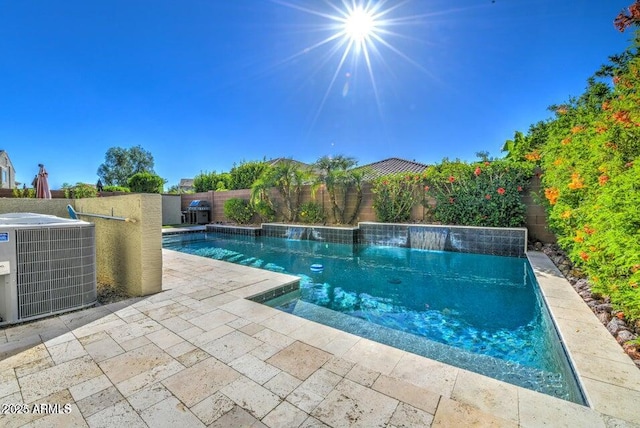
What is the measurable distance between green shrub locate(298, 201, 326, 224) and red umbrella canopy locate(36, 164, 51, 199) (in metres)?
9.02

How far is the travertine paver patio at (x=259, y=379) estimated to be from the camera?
1755 mm

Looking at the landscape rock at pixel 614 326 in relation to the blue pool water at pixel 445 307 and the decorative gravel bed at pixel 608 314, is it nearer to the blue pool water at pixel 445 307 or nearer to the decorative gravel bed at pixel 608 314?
the decorative gravel bed at pixel 608 314

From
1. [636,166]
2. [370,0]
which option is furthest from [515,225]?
[370,0]

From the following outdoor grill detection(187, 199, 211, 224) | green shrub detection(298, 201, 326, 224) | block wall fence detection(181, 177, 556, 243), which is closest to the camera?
block wall fence detection(181, 177, 556, 243)

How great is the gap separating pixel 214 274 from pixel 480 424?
474 centimetres

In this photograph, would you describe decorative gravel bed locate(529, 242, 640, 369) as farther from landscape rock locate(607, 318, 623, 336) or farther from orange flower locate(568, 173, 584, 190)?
orange flower locate(568, 173, 584, 190)

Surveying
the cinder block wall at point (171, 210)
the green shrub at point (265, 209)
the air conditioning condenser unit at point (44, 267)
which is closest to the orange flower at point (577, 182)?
the air conditioning condenser unit at point (44, 267)

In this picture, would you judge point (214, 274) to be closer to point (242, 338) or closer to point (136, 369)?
point (242, 338)

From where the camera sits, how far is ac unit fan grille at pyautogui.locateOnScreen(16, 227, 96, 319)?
10.1ft

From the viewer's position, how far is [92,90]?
13797mm

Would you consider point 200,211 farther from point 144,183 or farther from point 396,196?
point 396,196

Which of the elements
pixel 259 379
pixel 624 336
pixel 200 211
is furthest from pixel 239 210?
pixel 624 336

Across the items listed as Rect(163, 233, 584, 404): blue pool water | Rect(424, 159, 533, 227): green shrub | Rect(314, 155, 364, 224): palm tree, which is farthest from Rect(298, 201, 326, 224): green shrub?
Rect(424, 159, 533, 227): green shrub

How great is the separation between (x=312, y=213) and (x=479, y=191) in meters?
7.00
